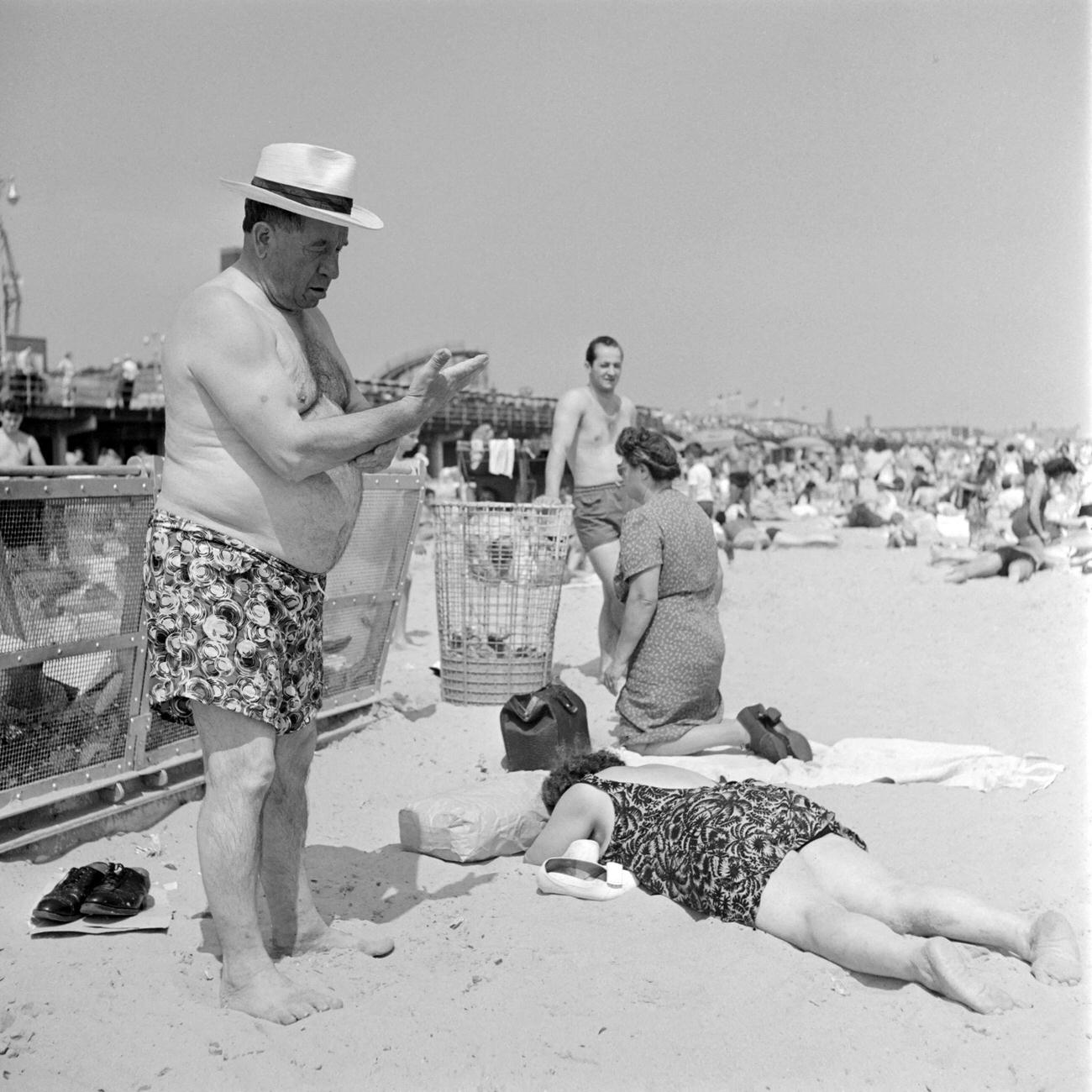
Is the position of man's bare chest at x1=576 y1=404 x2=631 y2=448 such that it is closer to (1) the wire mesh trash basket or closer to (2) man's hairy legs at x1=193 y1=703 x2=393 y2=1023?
(1) the wire mesh trash basket

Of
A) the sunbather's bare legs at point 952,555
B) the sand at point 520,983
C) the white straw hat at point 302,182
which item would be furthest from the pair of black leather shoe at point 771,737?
the sunbather's bare legs at point 952,555

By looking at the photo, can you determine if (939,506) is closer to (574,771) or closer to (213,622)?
(574,771)

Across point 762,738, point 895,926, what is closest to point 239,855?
point 895,926

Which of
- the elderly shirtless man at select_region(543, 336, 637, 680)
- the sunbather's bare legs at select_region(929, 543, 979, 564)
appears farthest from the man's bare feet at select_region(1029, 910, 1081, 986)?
the sunbather's bare legs at select_region(929, 543, 979, 564)

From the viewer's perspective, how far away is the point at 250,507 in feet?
9.70

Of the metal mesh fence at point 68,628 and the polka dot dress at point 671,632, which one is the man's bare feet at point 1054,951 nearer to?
the polka dot dress at point 671,632

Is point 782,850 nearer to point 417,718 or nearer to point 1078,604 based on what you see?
point 417,718

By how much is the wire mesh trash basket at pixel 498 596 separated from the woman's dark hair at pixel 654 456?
3.21 ft

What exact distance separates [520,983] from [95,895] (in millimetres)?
1356

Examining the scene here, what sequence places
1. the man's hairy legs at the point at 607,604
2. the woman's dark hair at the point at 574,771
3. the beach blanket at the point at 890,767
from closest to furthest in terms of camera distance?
the woman's dark hair at the point at 574,771, the beach blanket at the point at 890,767, the man's hairy legs at the point at 607,604

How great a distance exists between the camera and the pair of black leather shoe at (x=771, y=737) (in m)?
5.21

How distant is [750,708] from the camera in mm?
5434

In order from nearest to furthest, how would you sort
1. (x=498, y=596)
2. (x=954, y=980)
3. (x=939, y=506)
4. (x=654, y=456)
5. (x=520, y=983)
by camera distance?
(x=954, y=980) < (x=520, y=983) < (x=654, y=456) < (x=498, y=596) < (x=939, y=506)

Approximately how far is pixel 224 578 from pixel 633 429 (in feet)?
10.2
